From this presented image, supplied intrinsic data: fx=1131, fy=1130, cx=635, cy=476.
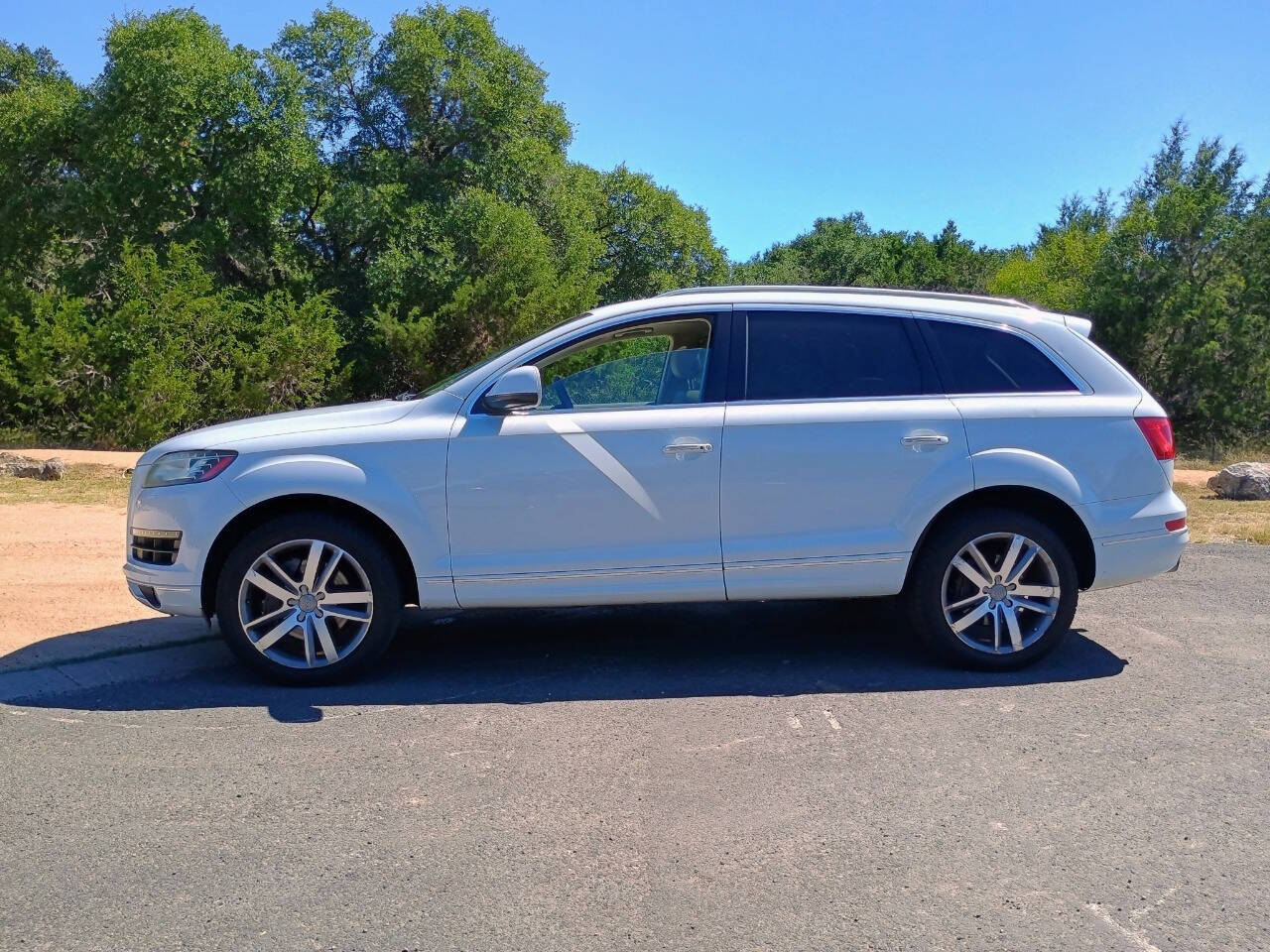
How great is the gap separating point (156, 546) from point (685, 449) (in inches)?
105

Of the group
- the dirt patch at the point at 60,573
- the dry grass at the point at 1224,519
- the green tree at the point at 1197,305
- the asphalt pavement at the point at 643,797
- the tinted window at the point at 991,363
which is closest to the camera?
the asphalt pavement at the point at 643,797

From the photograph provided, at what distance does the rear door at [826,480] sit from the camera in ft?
18.4

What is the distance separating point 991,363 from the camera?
235 inches

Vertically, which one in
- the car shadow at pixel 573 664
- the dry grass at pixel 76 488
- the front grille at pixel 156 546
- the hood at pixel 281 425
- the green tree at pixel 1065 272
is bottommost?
the car shadow at pixel 573 664

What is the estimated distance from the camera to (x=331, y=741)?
15.8 feet

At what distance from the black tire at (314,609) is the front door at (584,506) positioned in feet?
1.28

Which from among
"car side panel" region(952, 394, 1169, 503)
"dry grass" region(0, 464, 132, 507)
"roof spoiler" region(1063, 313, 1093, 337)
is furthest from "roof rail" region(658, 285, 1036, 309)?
"dry grass" region(0, 464, 132, 507)

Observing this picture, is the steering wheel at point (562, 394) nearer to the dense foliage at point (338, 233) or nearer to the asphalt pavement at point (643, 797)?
the asphalt pavement at point (643, 797)

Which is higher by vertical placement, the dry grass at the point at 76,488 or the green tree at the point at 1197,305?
the green tree at the point at 1197,305

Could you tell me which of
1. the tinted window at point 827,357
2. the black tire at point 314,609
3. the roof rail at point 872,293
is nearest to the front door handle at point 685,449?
the tinted window at point 827,357

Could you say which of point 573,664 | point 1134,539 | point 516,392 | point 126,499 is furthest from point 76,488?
point 1134,539

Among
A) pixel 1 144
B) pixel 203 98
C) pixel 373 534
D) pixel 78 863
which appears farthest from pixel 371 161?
pixel 78 863

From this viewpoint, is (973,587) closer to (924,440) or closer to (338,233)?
(924,440)

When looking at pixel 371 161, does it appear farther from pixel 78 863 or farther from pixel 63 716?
pixel 78 863
